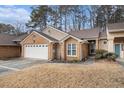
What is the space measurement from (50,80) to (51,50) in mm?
→ 9405

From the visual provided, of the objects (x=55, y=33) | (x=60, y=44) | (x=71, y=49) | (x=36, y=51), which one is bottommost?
(x=36, y=51)

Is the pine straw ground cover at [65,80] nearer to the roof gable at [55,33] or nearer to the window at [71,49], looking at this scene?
the window at [71,49]

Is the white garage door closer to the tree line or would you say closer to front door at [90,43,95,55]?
front door at [90,43,95,55]

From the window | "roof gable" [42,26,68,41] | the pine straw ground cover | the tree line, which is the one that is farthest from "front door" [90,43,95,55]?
the pine straw ground cover

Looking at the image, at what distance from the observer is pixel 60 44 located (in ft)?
62.5

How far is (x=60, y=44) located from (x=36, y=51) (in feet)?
9.35

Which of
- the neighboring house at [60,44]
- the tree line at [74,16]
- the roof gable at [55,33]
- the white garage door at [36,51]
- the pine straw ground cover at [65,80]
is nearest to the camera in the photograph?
the pine straw ground cover at [65,80]

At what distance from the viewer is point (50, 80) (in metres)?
9.34

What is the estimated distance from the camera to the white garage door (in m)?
19.2

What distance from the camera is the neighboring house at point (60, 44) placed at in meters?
18.1

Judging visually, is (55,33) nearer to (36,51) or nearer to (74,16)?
(36,51)

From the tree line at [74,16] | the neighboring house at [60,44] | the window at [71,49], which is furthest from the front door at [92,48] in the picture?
the tree line at [74,16]

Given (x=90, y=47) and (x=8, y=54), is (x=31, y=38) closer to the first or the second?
(x=8, y=54)

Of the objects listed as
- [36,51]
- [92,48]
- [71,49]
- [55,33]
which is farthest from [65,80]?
[92,48]
